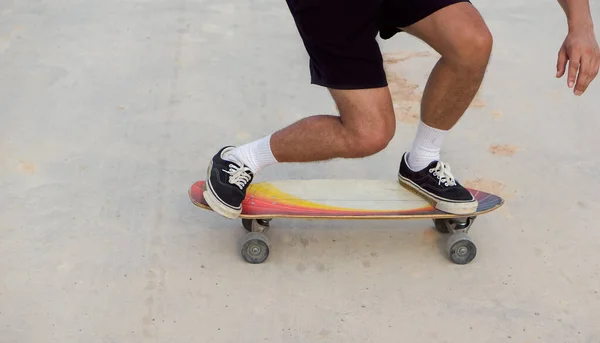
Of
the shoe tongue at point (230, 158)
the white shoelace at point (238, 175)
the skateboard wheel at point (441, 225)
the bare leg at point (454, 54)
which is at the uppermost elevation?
the bare leg at point (454, 54)

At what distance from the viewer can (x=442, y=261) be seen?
8.45 ft

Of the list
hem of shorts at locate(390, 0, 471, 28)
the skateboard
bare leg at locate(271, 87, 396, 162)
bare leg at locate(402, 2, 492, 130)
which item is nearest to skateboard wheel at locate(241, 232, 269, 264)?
the skateboard

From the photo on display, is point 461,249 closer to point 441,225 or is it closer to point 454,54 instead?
point 441,225

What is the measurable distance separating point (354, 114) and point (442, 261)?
0.61 m

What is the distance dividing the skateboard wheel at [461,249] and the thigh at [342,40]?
583mm

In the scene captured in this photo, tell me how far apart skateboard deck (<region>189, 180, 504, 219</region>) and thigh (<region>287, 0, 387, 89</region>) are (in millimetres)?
441

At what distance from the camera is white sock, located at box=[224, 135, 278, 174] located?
2562mm

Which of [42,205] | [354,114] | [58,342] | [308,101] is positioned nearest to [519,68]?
[308,101]

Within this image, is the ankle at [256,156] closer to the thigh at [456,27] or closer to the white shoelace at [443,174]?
the white shoelace at [443,174]

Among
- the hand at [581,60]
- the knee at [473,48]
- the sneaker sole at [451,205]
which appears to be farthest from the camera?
the sneaker sole at [451,205]

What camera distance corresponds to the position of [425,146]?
257 centimetres

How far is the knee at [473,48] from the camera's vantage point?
7.38 ft

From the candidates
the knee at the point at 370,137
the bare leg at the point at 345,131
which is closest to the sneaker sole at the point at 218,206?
the bare leg at the point at 345,131

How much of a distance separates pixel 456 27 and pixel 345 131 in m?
0.46
